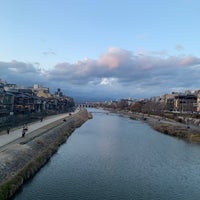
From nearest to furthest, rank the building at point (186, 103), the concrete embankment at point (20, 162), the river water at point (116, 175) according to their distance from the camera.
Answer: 1. the concrete embankment at point (20, 162)
2. the river water at point (116, 175)
3. the building at point (186, 103)

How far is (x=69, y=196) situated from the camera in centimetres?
1906

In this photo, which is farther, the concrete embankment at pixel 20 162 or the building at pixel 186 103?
the building at pixel 186 103

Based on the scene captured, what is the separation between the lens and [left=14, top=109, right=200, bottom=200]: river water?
64.9ft

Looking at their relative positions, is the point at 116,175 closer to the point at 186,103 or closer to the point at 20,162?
the point at 20,162

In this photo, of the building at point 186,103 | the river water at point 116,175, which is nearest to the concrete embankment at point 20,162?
the river water at point 116,175

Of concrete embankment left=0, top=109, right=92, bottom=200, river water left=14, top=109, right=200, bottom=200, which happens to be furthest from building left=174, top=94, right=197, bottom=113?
concrete embankment left=0, top=109, right=92, bottom=200

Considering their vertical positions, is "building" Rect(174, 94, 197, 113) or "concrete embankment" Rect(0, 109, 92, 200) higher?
"building" Rect(174, 94, 197, 113)

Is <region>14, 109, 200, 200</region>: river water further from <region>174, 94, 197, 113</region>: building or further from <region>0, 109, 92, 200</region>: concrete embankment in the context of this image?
<region>174, 94, 197, 113</region>: building

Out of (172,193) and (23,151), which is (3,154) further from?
(172,193)

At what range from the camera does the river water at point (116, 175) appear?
19.8 meters

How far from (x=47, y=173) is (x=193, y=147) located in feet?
75.9

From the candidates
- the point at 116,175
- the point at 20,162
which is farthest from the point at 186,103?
the point at 20,162

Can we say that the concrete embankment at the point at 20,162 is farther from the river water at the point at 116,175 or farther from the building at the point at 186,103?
the building at the point at 186,103

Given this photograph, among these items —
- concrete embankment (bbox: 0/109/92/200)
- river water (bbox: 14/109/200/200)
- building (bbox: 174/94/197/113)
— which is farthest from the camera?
building (bbox: 174/94/197/113)
